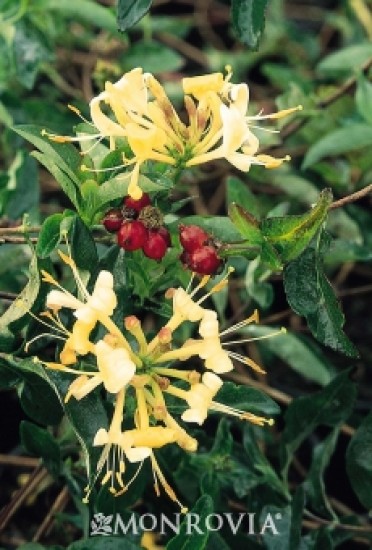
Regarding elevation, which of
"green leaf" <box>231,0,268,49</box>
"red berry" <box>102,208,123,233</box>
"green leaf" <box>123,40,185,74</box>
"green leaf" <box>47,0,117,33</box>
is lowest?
"red berry" <box>102,208,123,233</box>

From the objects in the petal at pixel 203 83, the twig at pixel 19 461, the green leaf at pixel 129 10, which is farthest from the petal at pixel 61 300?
the twig at pixel 19 461

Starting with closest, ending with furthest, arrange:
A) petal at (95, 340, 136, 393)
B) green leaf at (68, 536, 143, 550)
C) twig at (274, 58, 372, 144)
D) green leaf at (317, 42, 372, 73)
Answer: petal at (95, 340, 136, 393) → green leaf at (68, 536, 143, 550) → twig at (274, 58, 372, 144) → green leaf at (317, 42, 372, 73)

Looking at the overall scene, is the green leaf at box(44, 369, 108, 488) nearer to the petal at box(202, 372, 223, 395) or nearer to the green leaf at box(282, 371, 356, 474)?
the petal at box(202, 372, 223, 395)

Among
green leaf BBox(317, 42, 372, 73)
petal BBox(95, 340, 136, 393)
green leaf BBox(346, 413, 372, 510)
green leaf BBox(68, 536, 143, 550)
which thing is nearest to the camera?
petal BBox(95, 340, 136, 393)

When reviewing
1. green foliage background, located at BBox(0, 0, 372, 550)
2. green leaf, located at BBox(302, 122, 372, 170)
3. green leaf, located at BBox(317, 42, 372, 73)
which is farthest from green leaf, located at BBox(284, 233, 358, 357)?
green leaf, located at BBox(317, 42, 372, 73)

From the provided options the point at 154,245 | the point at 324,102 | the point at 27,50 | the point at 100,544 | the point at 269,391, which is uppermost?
the point at 324,102

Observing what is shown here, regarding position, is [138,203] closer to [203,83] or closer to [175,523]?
[203,83]

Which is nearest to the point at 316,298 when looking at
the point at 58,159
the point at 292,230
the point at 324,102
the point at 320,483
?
the point at 292,230
